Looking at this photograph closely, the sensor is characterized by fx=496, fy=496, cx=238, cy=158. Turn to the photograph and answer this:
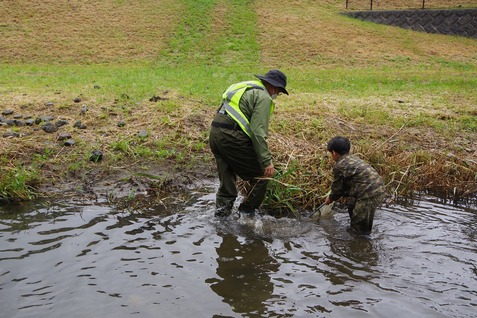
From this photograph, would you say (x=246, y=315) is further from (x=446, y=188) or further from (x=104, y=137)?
(x=104, y=137)

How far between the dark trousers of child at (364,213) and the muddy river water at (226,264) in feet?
0.48

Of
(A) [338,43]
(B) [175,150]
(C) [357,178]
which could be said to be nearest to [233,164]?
(C) [357,178]

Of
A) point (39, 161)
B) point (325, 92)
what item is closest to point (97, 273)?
point (39, 161)

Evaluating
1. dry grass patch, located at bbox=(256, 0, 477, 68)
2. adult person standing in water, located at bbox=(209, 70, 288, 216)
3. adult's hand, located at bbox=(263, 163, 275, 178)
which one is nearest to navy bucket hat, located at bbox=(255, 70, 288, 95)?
adult person standing in water, located at bbox=(209, 70, 288, 216)

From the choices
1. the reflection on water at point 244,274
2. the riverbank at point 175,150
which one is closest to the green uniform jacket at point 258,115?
the riverbank at point 175,150

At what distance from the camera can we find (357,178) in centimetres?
577

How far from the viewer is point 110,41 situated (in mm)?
24844

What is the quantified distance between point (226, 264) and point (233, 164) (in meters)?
1.32

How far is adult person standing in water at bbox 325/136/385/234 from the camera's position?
573cm

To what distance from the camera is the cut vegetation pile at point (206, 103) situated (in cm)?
748

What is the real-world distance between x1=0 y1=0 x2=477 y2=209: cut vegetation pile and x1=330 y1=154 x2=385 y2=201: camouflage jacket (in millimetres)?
837

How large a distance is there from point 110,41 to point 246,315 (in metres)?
22.9

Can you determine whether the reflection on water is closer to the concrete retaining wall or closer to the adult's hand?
the adult's hand

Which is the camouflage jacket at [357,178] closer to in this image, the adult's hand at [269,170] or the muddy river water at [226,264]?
the muddy river water at [226,264]
